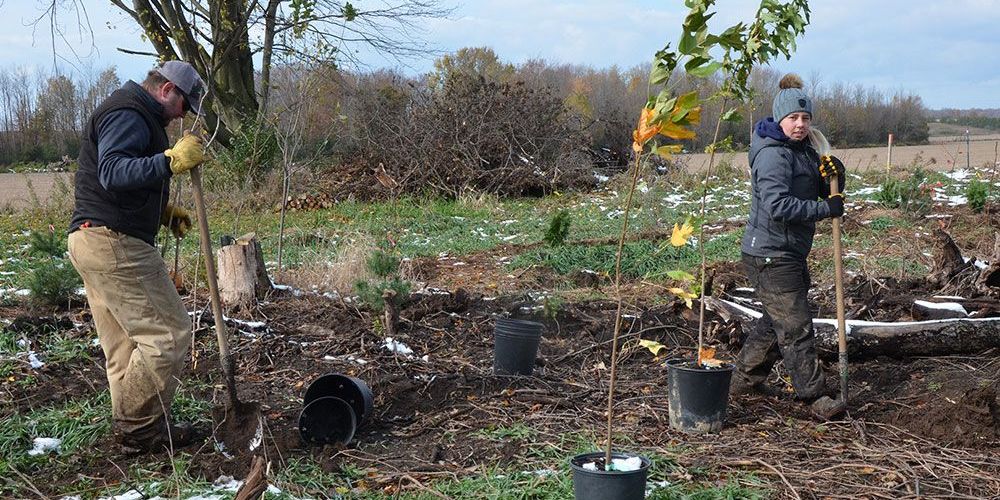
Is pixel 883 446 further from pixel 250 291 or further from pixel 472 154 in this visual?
pixel 472 154

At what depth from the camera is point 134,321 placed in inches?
165

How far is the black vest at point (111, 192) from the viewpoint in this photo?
4.13 meters

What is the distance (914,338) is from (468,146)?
1219 cm

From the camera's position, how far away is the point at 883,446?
4.24 metres

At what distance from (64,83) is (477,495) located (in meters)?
31.3

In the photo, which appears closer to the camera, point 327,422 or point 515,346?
point 327,422

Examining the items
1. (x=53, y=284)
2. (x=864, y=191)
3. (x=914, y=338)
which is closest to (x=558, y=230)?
(x=914, y=338)

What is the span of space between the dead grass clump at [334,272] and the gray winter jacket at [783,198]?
146 inches

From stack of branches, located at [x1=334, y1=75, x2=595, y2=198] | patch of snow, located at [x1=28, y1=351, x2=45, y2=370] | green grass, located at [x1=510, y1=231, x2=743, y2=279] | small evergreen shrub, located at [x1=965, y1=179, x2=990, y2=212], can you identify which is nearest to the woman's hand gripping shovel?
green grass, located at [x1=510, y1=231, x2=743, y2=279]

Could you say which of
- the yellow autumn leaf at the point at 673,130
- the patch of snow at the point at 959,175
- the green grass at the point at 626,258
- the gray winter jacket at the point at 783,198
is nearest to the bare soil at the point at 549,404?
the gray winter jacket at the point at 783,198

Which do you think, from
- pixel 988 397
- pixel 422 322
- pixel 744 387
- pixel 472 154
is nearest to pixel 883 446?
pixel 988 397

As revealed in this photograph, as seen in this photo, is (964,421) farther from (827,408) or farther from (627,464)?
(627,464)

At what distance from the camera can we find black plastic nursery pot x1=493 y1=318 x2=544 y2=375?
5.38 metres

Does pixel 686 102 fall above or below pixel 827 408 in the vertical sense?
above
